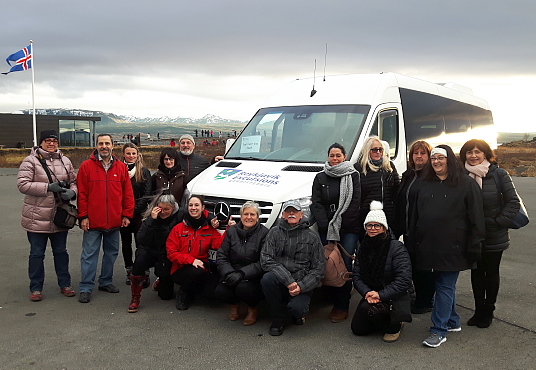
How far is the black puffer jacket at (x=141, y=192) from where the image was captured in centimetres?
699

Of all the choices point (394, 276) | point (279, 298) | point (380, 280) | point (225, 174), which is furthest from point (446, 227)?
point (225, 174)

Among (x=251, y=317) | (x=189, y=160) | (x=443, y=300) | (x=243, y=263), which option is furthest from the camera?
(x=189, y=160)

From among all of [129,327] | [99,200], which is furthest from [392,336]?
[99,200]

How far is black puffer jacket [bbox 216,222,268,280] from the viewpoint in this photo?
221 inches

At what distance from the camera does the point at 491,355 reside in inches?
187

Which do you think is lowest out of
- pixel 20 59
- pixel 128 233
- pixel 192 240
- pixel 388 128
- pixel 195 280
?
pixel 195 280

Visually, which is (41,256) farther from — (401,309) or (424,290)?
(424,290)

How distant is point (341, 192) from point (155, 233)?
2.18 meters

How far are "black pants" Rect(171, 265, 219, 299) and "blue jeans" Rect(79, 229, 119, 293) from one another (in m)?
1.10

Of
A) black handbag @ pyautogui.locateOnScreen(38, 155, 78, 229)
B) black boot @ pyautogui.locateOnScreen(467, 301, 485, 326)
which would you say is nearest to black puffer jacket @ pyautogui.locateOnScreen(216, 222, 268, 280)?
black handbag @ pyautogui.locateOnScreen(38, 155, 78, 229)

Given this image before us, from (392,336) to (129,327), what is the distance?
8.47 feet

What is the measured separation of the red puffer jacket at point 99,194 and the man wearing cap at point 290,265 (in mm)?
2078

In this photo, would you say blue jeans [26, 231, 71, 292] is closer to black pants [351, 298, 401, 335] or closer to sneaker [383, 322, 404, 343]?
black pants [351, 298, 401, 335]

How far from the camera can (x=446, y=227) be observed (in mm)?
4969
